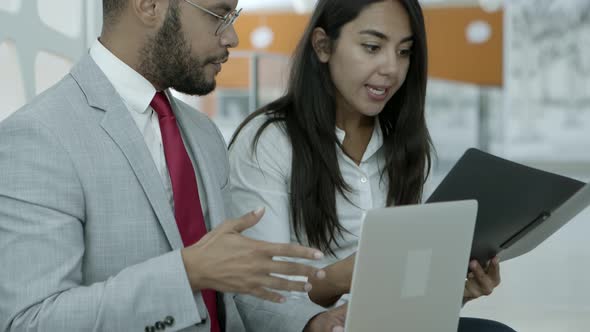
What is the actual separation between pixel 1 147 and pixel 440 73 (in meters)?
7.18

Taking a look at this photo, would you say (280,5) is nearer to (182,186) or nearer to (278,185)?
(278,185)

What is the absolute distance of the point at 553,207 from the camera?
1639mm

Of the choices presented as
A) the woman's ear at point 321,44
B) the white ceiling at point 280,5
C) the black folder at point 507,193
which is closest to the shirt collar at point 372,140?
the woman's ear at point 321,44

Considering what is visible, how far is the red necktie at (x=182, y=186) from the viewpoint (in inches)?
57.4

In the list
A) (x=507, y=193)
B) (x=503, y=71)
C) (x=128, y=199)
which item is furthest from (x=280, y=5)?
(x=128, y=199)

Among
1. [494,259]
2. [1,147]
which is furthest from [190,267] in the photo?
[494,259]

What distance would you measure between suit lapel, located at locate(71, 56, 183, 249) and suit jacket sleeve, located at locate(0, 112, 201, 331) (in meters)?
0.12

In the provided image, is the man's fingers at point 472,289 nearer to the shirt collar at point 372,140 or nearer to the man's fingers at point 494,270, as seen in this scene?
the man's fingers at point 494,270

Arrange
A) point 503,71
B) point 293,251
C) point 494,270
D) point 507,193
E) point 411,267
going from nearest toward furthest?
point 293,251 < point 411,267 < point 507,193 < point 494,270 < point 503,71

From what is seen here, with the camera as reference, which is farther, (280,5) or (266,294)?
(280,5)

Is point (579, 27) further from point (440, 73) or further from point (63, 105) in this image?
point (63, 105)

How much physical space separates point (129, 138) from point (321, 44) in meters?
0.71

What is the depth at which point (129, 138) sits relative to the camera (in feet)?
4.58

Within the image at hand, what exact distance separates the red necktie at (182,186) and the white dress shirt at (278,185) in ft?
0.84
